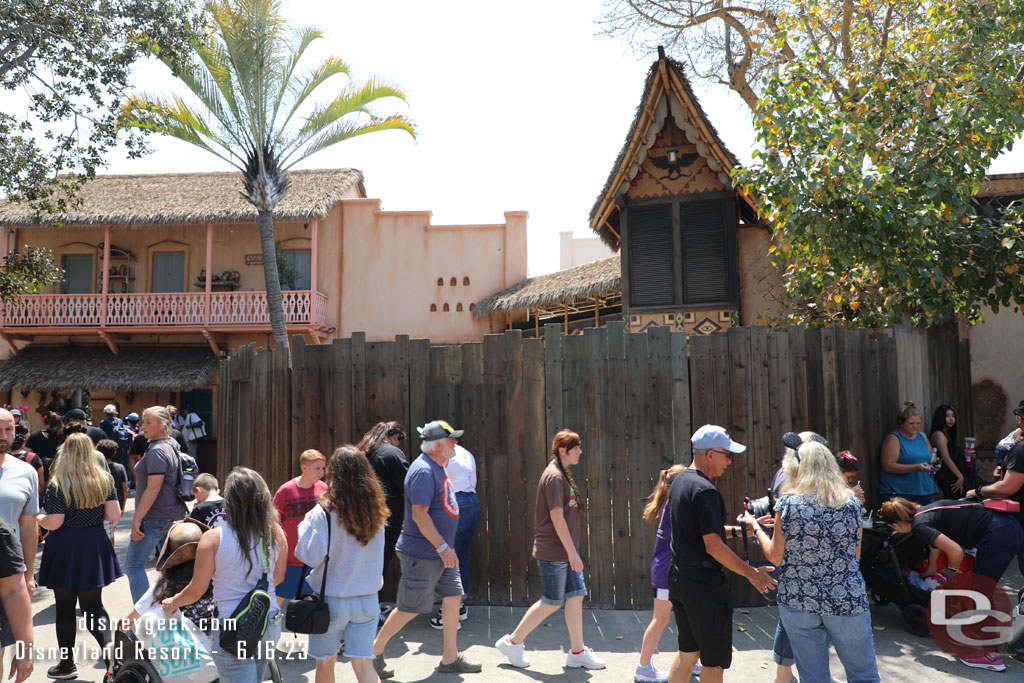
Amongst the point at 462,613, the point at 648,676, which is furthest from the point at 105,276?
the point at 648,676

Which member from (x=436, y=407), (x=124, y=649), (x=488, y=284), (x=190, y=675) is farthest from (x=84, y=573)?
(x=488, y=284)

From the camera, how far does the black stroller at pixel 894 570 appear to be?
249 inches

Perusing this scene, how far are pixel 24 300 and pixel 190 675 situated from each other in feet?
70.5

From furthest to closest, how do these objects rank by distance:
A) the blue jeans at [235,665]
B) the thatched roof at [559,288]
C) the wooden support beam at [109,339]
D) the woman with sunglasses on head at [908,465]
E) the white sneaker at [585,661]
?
the wooden support beam at [109,339] < the thatched roof at [559,288] < the woman with sunglasses on head at [908,465] < the white sneaker at [585,661] < the blue jeans at [235,665]

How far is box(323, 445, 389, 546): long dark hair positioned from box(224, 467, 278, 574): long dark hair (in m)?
0.42

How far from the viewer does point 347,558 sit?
4457 mm

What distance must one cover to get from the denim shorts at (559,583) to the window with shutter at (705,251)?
7661mm

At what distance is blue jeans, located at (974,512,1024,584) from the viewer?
5941 mm

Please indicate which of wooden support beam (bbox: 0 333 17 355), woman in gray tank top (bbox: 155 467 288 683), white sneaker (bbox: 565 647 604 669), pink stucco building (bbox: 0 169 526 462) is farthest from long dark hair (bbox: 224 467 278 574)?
wooden support beam (bbox: 0 333 17 355)

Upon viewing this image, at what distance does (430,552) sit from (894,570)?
392 centimetres

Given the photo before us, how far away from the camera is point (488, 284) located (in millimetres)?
22938

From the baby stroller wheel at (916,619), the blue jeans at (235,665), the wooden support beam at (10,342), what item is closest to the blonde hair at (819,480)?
the baby stroller wheel at (916,619)

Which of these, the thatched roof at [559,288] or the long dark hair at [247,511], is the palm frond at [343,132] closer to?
Result: the thatched roof at [559,288]

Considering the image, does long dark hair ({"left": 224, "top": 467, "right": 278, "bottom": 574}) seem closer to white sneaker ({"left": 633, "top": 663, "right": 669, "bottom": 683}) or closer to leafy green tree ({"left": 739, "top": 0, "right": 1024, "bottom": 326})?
white sneaker ({"left": 633, "top": 663, "right": 669, "bottom": 683})
